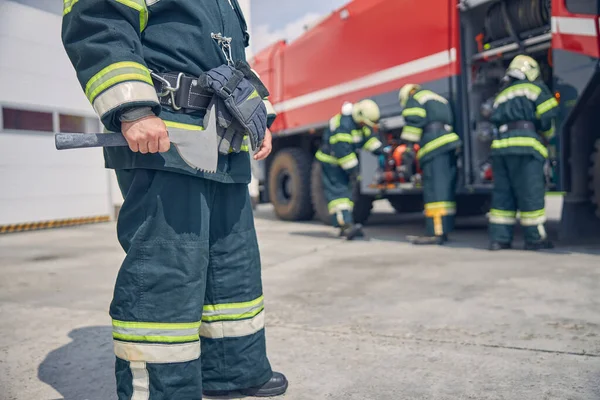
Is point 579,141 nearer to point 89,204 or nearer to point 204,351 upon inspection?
point 204,351

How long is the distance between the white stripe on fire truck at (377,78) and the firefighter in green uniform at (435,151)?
1.21 feet

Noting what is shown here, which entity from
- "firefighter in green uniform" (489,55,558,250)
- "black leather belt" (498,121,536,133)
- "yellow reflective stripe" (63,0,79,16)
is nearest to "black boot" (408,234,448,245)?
"firefighter in green uniform" (489,55,558,250)

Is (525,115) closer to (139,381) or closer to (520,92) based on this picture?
(520,92)

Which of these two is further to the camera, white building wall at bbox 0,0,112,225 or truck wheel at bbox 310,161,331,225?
white building wall at bbox 0,0,112,225

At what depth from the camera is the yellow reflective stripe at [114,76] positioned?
1.43m

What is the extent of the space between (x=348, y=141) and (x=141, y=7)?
176 inches

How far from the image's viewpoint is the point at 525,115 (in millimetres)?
4570

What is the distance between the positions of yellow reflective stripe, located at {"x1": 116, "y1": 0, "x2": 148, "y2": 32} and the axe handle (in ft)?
1.08

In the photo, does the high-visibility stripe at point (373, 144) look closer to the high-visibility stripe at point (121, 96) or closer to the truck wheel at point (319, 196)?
the truck wheel at point (319, 196)

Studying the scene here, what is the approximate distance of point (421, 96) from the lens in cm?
527

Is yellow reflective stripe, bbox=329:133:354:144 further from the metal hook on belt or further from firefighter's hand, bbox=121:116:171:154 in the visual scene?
firefighter's hand, bbox=121:116:171:154

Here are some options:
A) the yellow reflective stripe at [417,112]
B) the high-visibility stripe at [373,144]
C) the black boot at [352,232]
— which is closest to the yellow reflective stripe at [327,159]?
the high-visibility stripe at [373,144]

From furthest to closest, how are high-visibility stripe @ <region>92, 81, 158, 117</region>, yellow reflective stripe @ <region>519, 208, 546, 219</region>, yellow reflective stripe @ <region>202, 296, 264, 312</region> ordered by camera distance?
yellow reflective stripe @ <region>519, 208, 546, 219</region>
yellow reflective stripe @ <region>202, 296, 264, 312</region>
high-visibility stripe @ <region>92, 81, 158, 117</region>

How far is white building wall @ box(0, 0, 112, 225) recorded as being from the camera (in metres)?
7.59
